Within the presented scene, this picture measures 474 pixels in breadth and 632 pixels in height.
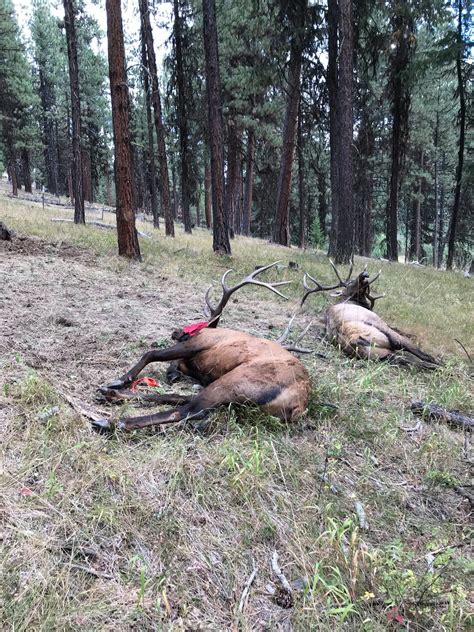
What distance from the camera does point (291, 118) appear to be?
50.0 ft

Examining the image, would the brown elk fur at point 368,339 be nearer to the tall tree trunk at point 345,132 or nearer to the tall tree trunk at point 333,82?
the tall tree trunk at point 345,132

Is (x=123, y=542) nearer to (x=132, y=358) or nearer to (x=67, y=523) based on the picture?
(x=67, y=523)

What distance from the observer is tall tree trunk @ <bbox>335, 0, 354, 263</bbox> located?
36.2 ft

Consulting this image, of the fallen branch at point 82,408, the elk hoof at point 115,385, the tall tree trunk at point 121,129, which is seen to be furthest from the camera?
the tall tree trunk at point 121,129

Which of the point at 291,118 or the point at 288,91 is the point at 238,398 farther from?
the point at 288,91

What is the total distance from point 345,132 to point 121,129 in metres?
5.58

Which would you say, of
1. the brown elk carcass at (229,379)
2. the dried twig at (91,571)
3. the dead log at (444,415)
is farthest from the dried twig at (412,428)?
the dried twig at (91,571)

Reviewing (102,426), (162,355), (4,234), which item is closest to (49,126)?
(4,234)

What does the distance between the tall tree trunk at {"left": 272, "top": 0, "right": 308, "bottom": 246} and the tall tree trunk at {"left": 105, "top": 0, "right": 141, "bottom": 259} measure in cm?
594

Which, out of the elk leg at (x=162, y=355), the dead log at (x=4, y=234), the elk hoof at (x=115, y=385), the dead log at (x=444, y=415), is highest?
the dead log at (x=4, y=234)

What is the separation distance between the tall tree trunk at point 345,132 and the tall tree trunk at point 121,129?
5.32 meters

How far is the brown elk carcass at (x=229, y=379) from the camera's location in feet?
11.0

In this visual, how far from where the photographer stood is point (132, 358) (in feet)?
15.0

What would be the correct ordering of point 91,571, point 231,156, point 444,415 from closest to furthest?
point 91,571
point 444,415
point 231,156
